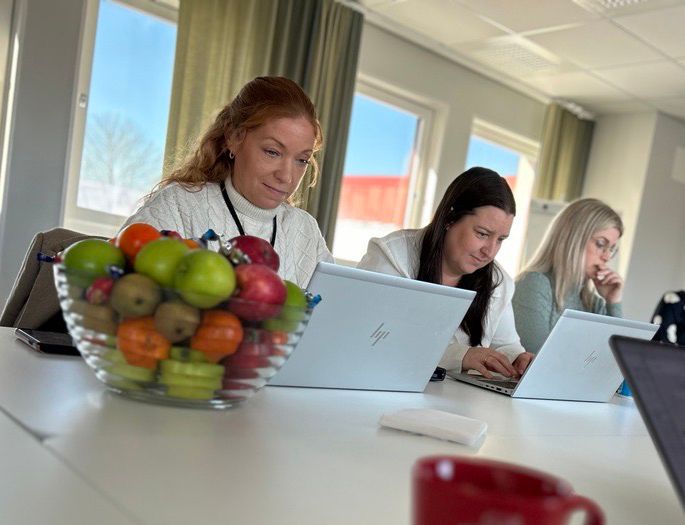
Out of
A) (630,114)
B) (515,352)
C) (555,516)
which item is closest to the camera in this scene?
(555,516)

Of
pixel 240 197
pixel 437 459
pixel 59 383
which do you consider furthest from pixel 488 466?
pixel 240 197

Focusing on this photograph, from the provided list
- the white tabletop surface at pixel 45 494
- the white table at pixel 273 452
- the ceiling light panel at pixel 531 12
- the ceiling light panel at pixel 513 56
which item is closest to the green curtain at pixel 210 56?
the ceiling light panel at pixel 531 12

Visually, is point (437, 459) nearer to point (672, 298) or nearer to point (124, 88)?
point (672, 298)

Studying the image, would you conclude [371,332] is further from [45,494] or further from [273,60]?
[273,60]

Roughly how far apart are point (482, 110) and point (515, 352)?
3.74 metres

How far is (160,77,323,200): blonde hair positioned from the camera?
1.89 meters

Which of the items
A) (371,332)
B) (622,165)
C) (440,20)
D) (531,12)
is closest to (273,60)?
(440,20)

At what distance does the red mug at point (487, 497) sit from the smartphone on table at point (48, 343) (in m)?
0.84

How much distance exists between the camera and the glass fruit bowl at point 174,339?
0.79 meters

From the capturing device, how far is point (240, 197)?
77.0 inches

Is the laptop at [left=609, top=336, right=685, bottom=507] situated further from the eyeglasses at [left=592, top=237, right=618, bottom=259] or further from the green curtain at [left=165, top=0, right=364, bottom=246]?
the green curtain at [left=165, top=0, right=364, bottom=246]

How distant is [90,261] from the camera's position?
83cm

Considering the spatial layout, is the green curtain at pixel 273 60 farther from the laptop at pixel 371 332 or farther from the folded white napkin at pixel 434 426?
the folded white napkin at pixel 434 426

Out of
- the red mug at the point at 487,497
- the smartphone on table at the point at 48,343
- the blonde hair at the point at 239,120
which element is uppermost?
the blonde hair at the point at 239,120
